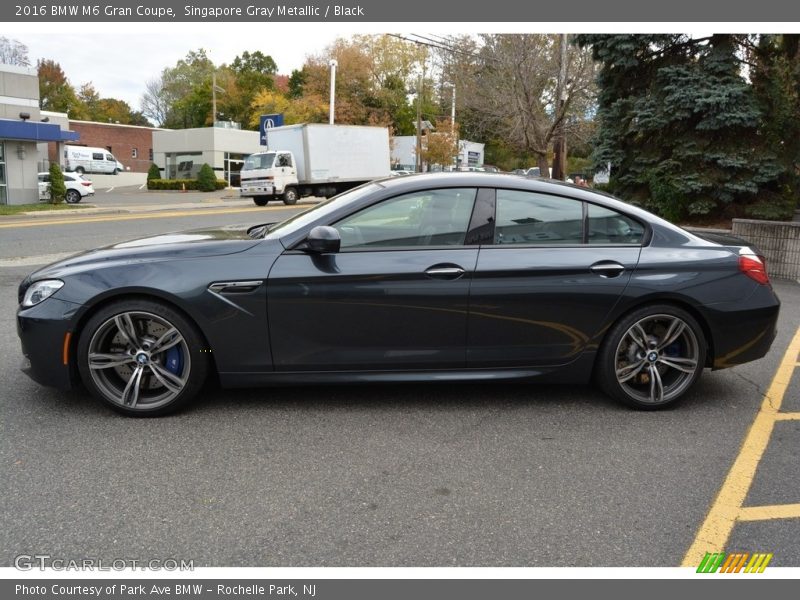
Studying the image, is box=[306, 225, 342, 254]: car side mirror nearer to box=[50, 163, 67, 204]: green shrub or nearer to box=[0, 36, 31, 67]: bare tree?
box=[50, 163, 67, 204]: green shrub

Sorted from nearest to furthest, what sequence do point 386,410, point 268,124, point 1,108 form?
point 386,410, point 1,108, point 268,124

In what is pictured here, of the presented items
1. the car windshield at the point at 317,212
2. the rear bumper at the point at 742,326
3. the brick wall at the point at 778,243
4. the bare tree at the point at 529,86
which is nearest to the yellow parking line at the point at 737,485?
the rear bumper at the point at 742,326

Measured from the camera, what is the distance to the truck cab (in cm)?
2861

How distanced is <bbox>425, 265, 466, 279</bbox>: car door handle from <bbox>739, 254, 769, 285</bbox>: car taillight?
6.42ft

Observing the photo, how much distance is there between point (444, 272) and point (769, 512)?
84.6 inches

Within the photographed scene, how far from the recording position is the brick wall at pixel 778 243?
10.7 metres

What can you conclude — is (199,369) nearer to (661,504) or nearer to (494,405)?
(494,405)

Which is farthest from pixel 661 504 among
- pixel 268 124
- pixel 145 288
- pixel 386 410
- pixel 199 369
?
pixel 268 124

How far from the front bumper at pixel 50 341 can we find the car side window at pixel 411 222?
1722 mm

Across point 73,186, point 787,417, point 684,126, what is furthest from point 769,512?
point 73,186

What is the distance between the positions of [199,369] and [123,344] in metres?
0.48

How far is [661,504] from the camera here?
132 inches

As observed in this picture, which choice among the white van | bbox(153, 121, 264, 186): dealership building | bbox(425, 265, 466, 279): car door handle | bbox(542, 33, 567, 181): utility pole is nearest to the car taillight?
bbox(425, 265, 466, 279): car door handle

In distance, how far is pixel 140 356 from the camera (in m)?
4.16
